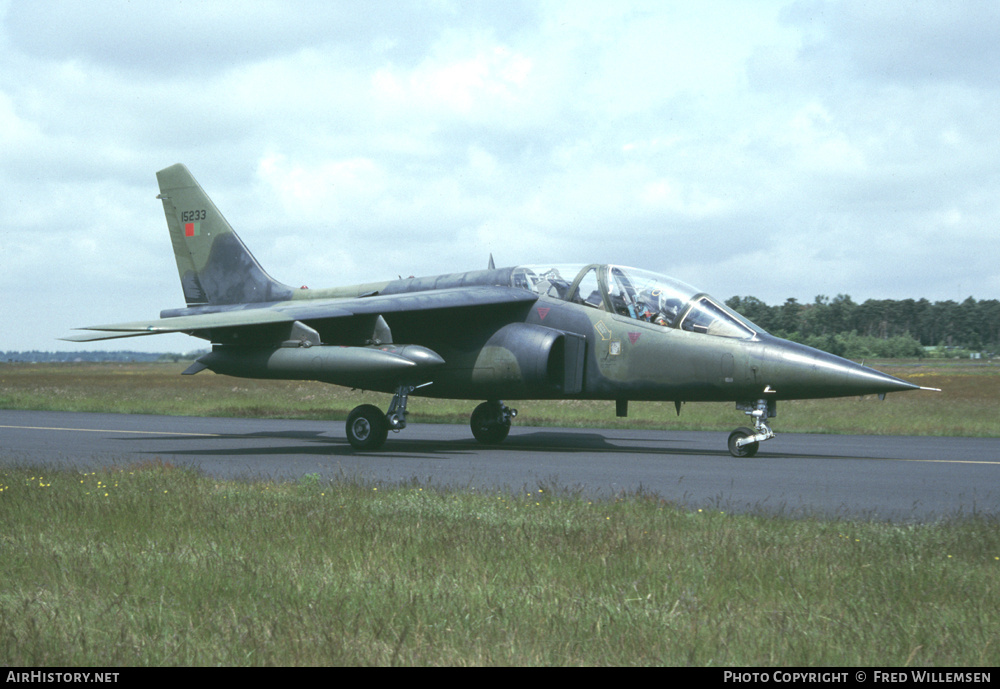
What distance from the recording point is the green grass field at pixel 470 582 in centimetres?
441

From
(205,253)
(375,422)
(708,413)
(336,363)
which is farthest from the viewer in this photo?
(708,413)

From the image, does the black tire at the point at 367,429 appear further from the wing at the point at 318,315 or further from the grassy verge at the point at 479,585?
the grassy verge at the point at 479,585

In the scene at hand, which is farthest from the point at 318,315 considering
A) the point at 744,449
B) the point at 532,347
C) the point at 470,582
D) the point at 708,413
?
the point at 708,413

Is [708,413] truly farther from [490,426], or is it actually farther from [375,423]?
[375,423]

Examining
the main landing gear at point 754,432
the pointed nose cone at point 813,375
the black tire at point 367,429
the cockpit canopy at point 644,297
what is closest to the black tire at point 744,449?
the main landing gear at point 754,432

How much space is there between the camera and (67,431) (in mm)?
22359

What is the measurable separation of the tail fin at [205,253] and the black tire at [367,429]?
580cm

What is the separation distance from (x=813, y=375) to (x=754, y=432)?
5.80 ft

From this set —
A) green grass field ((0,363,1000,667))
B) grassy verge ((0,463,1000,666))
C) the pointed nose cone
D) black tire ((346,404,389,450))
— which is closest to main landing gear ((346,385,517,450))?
black tire ((346,404,389,450))

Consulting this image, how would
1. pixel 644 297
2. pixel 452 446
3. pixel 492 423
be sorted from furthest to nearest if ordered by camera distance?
pixel 492 423 → pixel 452 446 → pixel 644 297

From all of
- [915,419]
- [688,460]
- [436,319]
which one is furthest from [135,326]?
[915,419]

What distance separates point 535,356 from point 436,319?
2603mm

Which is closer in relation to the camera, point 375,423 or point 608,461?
point 608,461

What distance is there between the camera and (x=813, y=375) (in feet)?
46.2
